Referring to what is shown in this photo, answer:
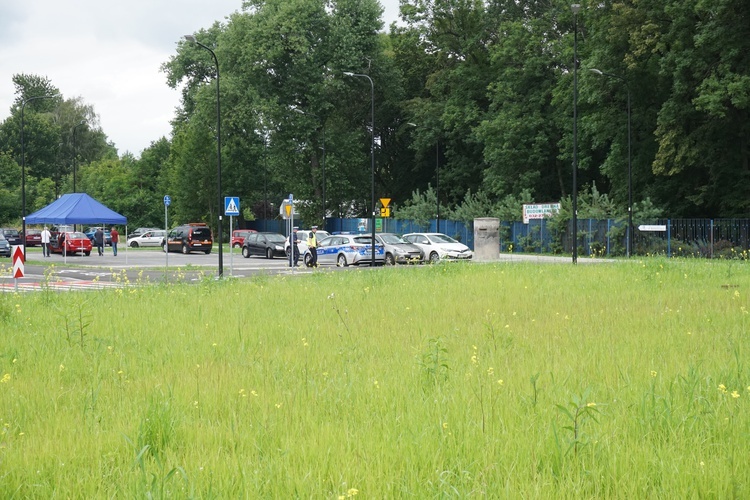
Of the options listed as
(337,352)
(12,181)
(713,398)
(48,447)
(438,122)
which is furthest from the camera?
(12,181)

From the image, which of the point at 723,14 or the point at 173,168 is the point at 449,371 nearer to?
the point at 723,14

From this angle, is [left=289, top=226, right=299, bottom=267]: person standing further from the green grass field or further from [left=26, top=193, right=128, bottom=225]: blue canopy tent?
the green grass field

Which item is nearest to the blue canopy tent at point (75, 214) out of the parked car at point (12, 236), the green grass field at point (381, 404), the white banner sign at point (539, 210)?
the white banner sign at point (539, 210)

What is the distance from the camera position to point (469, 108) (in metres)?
58.3

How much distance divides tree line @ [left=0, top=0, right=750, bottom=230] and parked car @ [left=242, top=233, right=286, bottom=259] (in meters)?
9.02

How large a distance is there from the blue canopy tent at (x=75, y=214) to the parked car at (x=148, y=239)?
33.2 metres

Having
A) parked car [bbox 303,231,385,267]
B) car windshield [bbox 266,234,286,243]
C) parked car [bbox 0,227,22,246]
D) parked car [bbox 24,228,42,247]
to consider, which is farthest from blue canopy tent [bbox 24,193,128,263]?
parked car [bbox 24,228,42,247]

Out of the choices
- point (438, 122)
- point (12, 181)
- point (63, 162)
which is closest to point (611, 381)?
point (438, 122)

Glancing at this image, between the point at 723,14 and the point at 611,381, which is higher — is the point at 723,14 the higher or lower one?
the higher one

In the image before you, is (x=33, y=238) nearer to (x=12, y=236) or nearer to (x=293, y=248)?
(x=12, y=236)

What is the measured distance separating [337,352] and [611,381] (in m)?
2.92

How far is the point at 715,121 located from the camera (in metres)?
39.7

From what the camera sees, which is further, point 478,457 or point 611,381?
point 611,381

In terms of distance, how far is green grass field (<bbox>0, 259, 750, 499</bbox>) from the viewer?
450 cm
